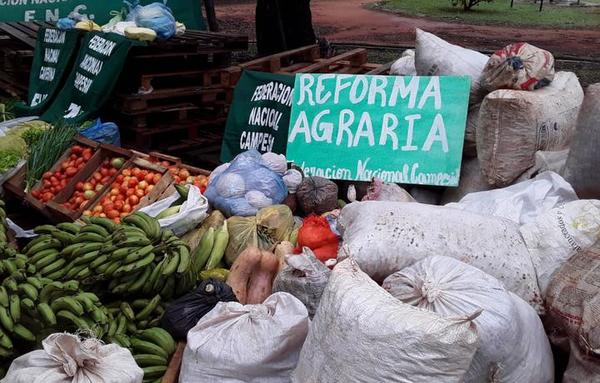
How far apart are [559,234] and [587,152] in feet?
2.40

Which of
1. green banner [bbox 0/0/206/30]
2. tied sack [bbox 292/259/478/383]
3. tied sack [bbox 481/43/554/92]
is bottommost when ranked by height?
tied sack [bbox 292/259/478/383]

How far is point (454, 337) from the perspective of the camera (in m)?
2.14

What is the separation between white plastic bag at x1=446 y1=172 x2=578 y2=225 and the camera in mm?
3605

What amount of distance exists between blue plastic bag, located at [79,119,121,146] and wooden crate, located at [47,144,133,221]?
534mm

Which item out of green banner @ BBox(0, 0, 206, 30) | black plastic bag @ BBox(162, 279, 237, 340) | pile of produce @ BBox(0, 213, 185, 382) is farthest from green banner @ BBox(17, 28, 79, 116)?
black plastic bag @ BBox(162, 279, 237, 340)

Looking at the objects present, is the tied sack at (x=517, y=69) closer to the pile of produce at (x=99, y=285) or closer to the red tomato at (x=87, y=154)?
the pile of produce at (x=99, y=285)

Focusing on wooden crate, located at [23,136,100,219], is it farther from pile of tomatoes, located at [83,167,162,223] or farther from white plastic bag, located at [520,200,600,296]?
white plastic bag, located at [520,200,600,296]

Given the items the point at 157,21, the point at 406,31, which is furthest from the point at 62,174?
the point at 406,31

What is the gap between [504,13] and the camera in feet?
73.0

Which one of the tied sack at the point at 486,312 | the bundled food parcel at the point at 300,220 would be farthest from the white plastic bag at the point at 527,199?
the tied sack at the point at 486,312

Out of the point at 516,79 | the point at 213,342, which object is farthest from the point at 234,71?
the point at 213,342

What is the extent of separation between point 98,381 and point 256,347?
62 centimetres

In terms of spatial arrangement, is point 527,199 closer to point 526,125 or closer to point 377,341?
point 526,125

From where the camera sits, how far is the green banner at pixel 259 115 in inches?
207
